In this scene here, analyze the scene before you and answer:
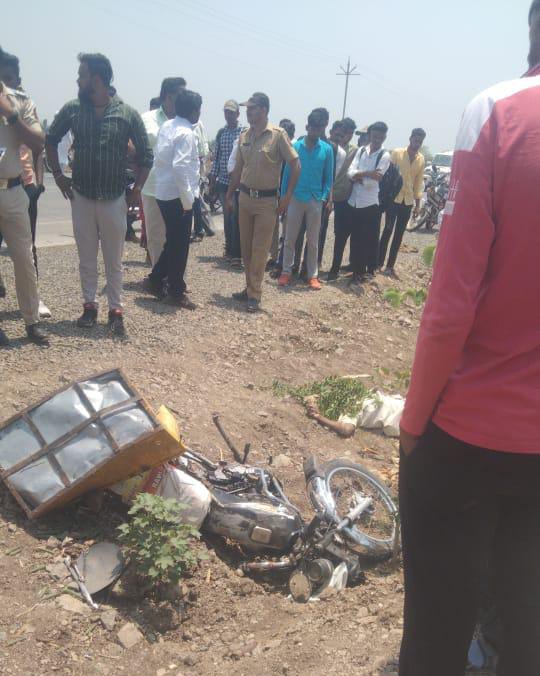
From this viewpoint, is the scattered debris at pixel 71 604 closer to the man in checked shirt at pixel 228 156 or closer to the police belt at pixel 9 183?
the police belt at pixel 9 183

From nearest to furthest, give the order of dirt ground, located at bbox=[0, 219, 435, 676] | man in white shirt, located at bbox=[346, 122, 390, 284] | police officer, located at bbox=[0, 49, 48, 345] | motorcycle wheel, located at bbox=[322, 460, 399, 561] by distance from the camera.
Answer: dirt ground, located at bbox=[0, 219, 435, 676] < motorcycle wheel, located at bbox=[322, 460, 399, 561] < police officer, located at bbox=[0, 49, 48, 345] < man in white shirt, located at bbox=[346, 122, 390, 284]

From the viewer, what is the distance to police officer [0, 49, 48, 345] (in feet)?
13.8

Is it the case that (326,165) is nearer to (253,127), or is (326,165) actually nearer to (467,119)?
(253,127)

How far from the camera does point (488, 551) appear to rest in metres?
1.62

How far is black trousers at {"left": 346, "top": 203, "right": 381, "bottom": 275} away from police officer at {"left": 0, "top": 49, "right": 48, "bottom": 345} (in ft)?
14.7

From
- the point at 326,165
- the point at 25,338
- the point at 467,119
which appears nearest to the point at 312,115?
the point at 326,165

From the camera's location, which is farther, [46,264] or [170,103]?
[46,264]

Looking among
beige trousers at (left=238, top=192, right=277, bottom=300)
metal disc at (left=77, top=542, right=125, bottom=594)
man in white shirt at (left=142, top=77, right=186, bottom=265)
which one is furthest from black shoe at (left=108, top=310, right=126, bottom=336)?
metal disc at (left=77, top=542, right=125, bottom=594)

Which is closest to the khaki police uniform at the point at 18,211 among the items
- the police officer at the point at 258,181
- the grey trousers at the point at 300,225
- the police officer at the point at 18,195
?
the police officer at the point at 18,195

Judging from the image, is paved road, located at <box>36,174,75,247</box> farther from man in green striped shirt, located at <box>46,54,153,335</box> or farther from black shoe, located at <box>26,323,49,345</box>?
black shoe, located at <box>26,323,49,345</box>

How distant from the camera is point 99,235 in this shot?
5.04 meters

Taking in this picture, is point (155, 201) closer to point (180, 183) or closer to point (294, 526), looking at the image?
point (180, 183)

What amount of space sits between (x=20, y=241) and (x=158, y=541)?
8.92ft

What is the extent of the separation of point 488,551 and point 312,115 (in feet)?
20.8
